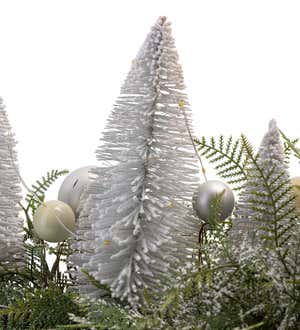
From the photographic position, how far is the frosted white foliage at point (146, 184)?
2.09 ft

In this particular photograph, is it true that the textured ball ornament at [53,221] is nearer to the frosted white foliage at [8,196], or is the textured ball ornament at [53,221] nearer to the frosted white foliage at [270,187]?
the frosted white foliage at [8,196]

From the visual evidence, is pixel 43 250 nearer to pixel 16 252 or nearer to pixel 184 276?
pixel 16 252

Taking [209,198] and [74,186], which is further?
[74,186]

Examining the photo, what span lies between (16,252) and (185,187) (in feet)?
0.84

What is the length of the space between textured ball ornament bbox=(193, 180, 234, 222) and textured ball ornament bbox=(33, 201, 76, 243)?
5.9 inches

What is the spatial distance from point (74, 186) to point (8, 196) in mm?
83

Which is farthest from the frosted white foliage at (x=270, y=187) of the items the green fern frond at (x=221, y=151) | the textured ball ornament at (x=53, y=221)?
the textured ball ornament at (x=53, y=221)

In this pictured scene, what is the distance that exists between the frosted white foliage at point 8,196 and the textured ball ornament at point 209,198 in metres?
0.24

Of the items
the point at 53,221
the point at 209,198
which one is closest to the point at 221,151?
the point at 209,198

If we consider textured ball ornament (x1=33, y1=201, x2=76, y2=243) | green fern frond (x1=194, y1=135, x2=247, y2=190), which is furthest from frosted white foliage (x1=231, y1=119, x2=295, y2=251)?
textured ball ornament (x1=33, y1=201, x2=76, y2=243)

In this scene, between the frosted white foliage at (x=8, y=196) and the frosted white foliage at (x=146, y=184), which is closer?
the frosted white foliage at (x=146, y=184)

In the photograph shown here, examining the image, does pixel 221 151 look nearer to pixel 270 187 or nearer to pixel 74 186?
pixel 270 187

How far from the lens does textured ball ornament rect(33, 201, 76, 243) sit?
0.70 meters

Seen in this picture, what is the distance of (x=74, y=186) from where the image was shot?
772mm
